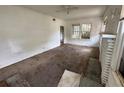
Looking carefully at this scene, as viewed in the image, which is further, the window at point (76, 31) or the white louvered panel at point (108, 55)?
the window at point (76, 31)

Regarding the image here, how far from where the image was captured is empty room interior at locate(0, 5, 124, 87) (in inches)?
60.0

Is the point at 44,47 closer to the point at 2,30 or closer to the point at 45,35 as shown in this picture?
the point at 45,35

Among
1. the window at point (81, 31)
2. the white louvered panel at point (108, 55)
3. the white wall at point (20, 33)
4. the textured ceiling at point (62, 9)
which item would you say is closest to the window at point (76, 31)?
the window at point (81, 31)

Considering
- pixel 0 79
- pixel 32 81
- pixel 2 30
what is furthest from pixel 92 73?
pixel 2 30

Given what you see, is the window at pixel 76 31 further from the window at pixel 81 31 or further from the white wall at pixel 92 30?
the white wall at pixel 92 30

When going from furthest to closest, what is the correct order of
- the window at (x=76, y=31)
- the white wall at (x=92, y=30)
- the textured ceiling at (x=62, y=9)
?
the window at (x=76, y=31)
the white wall at (x=92, y=30)
the textured ceiling at (x=62, y=9)

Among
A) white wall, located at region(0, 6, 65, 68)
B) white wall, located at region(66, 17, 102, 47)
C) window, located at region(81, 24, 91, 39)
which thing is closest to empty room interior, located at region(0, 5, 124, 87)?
white wall, located at region(0, 6, 65, 68)

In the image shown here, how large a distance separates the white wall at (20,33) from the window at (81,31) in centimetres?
289

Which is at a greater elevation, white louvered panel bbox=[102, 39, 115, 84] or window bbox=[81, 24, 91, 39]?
window bbox=[81, 24, 91, 39]

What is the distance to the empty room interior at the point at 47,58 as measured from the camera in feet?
5.00

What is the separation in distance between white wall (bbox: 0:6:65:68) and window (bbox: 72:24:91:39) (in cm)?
289

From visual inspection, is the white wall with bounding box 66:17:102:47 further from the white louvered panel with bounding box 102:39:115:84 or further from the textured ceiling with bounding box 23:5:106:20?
the white louvered panel with bounding box 102:39:115:84

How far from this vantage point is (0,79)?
221 centimetres
